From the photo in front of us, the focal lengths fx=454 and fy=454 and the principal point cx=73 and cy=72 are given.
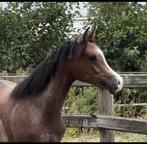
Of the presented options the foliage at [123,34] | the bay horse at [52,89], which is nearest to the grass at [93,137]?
the bay horse at [52,89]

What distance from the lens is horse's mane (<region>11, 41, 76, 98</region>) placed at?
169 inches

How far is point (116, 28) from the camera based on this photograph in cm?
1040

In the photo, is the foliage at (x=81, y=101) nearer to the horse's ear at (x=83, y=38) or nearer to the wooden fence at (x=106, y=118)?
the wooden fence at (x=106, y=118)

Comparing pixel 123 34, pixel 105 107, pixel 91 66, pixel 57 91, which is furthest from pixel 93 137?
pixel 123 34

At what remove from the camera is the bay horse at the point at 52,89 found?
419cm

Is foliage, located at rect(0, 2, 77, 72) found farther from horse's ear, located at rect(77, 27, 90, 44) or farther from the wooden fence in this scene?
Result: horse's ear, located at rect(77, 27, 90, 44)

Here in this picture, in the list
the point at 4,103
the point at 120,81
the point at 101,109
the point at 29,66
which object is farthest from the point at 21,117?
the point at 29,66

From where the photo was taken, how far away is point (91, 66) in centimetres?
422

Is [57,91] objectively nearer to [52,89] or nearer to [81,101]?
[52,89]

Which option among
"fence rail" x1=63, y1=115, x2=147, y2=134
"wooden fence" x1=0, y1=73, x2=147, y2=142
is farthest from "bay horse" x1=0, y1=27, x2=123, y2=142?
"wooden fence" x1=0, y1=73, x2=147, y2=142

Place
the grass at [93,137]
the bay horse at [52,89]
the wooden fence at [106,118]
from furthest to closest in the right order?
the grass at [93,137], the wooden fence at [106,118], the bay horse at [52,89]

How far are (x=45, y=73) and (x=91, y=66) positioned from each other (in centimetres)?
44

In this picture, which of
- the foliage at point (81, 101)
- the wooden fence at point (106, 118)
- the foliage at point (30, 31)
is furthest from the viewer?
the foliage at point (30, 31)

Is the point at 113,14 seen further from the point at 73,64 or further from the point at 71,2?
the point at 73,64
